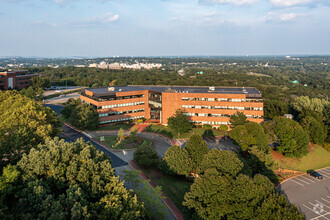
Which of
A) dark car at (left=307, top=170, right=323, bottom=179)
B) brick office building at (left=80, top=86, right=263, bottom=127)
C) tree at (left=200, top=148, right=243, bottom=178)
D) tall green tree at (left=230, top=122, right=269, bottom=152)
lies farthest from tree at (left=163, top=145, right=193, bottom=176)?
brick office building at (left=80, top=86, right=263, bottom=127)

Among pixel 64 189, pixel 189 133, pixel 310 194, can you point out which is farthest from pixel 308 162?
pixel 64 189

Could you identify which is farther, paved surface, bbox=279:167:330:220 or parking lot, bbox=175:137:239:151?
parking lot, bbox=175:137:239:151

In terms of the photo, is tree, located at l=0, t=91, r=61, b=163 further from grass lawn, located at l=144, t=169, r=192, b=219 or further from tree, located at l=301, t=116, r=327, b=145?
tree, located at l=301, t=116, r=327, b=145

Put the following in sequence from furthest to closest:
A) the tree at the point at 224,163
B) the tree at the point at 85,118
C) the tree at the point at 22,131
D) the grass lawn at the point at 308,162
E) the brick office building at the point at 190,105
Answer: the brick office building at the point at 190,105, the tree at the point at 85,118, the grass lawn at the point at 308,162, the tree at the point at 22,131, the tree at the point at 224,163

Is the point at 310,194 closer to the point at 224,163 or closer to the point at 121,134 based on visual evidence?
the point at 224,163

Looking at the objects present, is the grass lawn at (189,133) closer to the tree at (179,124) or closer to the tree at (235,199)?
the tree at (179,124)

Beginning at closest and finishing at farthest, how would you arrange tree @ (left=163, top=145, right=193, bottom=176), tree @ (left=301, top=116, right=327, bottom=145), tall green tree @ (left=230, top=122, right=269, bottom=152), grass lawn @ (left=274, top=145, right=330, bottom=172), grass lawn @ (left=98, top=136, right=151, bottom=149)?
tree @ (left=163, top=145, right=193, bottom=176), tall green tree @ (left=230, top=122, right=269, bottom=152), grass lawn @ (left=274, top=145, right=330, bottom=172), grass lawn @ (left=98, top=136, right=151, bottom=149), tree @ (left=301, top=116, right=327, bottom=145)

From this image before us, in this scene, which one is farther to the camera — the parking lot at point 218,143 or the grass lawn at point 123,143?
the parking lot at point 218,143

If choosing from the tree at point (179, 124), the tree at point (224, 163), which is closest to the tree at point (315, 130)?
the tree at point (179, 124)
